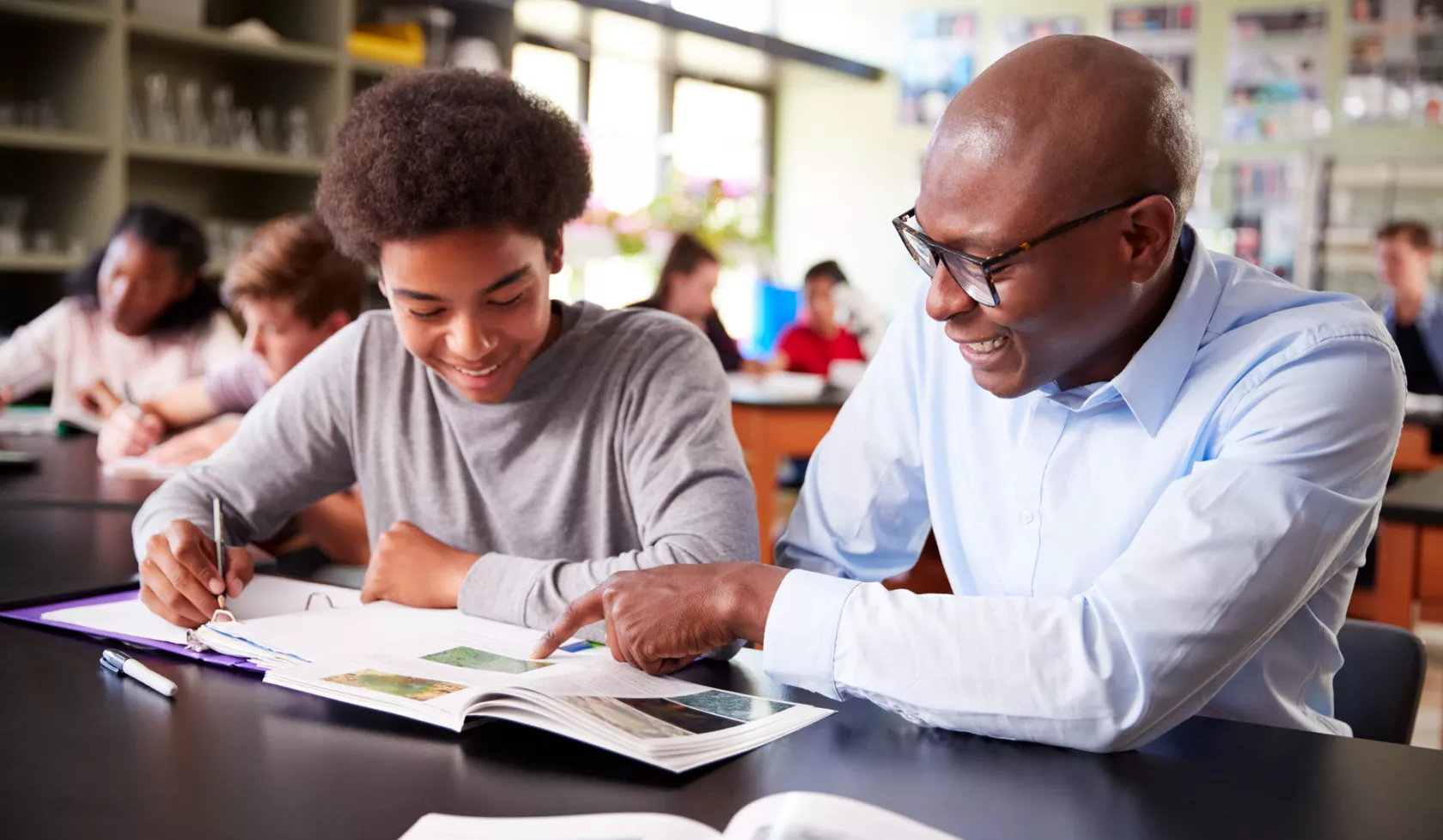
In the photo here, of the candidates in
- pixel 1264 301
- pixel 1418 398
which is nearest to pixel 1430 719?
pixel 1418 398

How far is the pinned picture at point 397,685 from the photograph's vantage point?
37.6 inches

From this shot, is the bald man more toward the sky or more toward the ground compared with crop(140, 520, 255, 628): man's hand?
more toward the sky

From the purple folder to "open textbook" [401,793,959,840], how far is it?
39 cm

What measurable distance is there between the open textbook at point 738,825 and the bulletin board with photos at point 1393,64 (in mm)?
7335

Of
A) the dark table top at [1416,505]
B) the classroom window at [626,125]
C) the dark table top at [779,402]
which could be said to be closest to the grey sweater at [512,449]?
the dark table top at [1416,505]

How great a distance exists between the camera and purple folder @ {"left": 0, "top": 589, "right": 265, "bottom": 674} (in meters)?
1.08

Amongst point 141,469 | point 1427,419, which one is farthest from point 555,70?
point 141,469

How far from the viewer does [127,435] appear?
2541mm

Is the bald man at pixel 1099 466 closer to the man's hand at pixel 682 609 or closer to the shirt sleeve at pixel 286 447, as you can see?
A: the man's hand at pixel 682 609

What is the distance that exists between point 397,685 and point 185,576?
0.41 meters

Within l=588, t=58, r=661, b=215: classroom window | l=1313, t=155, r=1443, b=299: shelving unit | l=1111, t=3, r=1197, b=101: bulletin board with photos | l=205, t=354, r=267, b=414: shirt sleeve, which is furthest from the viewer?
l=1111, t=3, r=1197, b=101: bulletin board with photos

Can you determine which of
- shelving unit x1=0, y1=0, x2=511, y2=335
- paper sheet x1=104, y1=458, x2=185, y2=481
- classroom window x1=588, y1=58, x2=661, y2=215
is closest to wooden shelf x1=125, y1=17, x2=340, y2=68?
shelving unit x1=0, y1=0, x2=511, y2=335

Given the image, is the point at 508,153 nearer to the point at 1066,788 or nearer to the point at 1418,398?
the point at 1066,788

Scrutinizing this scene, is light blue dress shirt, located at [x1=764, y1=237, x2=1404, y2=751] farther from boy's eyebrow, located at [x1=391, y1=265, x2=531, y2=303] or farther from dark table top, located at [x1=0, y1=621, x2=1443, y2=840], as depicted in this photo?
boy's eyebrow, located at [x1=391, y1=265, x2=531, y2=303]
